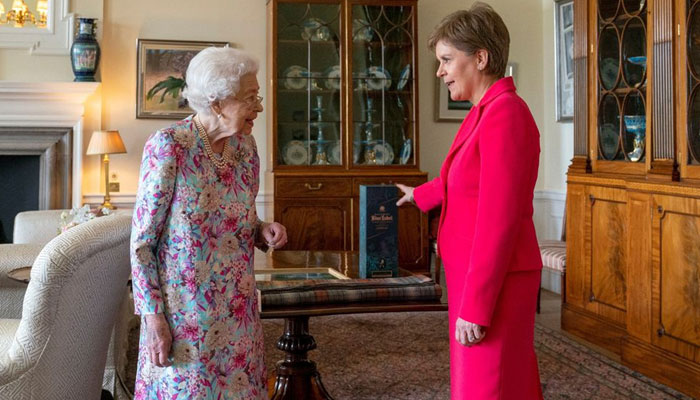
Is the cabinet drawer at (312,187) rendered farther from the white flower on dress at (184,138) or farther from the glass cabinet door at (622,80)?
the white flower on dress at (184,138)

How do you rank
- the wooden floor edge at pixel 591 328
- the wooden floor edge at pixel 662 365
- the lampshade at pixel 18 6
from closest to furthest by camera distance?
the wooden floor edge at pixel 662 365
the wooden floor edge at pixel 591 328
the lampshade at pixel 18 6

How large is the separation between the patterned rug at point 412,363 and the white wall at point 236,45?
1.59 meters

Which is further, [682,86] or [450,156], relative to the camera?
[682,86]

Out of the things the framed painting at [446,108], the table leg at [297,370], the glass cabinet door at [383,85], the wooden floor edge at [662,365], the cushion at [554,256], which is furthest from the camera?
the framed painting at [446,108]

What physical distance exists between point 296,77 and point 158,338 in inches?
162

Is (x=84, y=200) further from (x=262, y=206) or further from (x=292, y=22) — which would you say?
(x=292, y=22)

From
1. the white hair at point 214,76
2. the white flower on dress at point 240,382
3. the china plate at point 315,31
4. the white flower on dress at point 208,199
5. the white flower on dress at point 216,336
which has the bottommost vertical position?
the white flower on dress at point 240,382

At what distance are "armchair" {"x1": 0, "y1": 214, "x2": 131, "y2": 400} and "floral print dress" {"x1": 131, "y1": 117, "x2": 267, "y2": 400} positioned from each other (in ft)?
1.50

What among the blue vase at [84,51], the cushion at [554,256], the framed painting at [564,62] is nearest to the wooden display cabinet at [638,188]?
the cushion at [554,256]

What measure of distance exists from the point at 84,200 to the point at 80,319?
11.4ft

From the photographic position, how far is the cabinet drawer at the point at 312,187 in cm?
563

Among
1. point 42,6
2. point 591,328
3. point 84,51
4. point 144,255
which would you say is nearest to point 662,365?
point 591,328

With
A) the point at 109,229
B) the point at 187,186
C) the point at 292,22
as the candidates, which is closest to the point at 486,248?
the point at 187,186

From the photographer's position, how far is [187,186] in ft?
6.32
